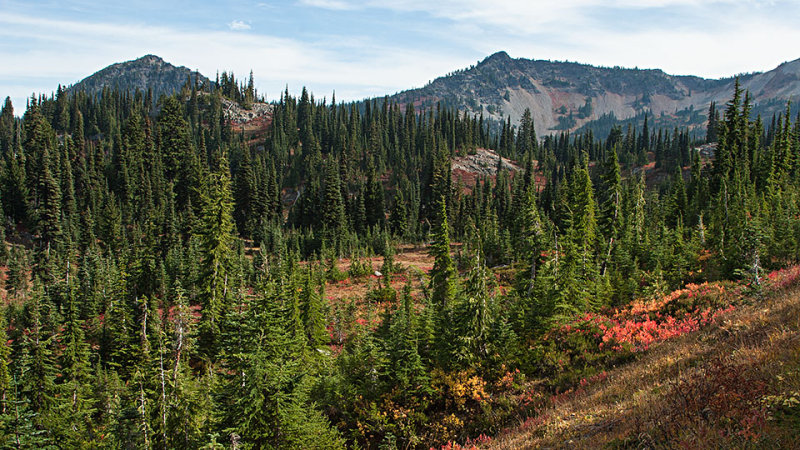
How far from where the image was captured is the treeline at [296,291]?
18.3 meters

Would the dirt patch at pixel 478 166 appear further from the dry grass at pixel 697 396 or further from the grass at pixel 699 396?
the dry grass at pixel 697 396

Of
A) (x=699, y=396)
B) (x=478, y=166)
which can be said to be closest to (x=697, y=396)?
(x=699, y=396)

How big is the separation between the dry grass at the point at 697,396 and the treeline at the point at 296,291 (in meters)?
4.97

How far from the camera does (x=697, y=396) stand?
977 cm

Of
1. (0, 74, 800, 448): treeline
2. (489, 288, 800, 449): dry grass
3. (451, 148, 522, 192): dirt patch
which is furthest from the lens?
(451, 148, 522, 192): dirt patch

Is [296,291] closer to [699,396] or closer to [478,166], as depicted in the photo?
[699,396]

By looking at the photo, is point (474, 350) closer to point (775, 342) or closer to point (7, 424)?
point (775, 342)

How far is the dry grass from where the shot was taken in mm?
8445

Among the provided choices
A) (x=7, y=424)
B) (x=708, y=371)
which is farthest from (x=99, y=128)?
(x=708, y=371)

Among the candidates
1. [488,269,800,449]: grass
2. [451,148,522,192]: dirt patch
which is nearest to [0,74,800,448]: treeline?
[488,269,800,449]: grass

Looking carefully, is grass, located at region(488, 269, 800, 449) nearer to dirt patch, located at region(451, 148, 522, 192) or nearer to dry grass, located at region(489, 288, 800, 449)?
dry grass, located at region(489, 288, 800, 449)

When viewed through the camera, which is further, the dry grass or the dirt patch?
the dirt patch

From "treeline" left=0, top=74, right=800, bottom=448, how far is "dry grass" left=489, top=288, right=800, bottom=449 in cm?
497

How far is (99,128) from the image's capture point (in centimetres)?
16625
